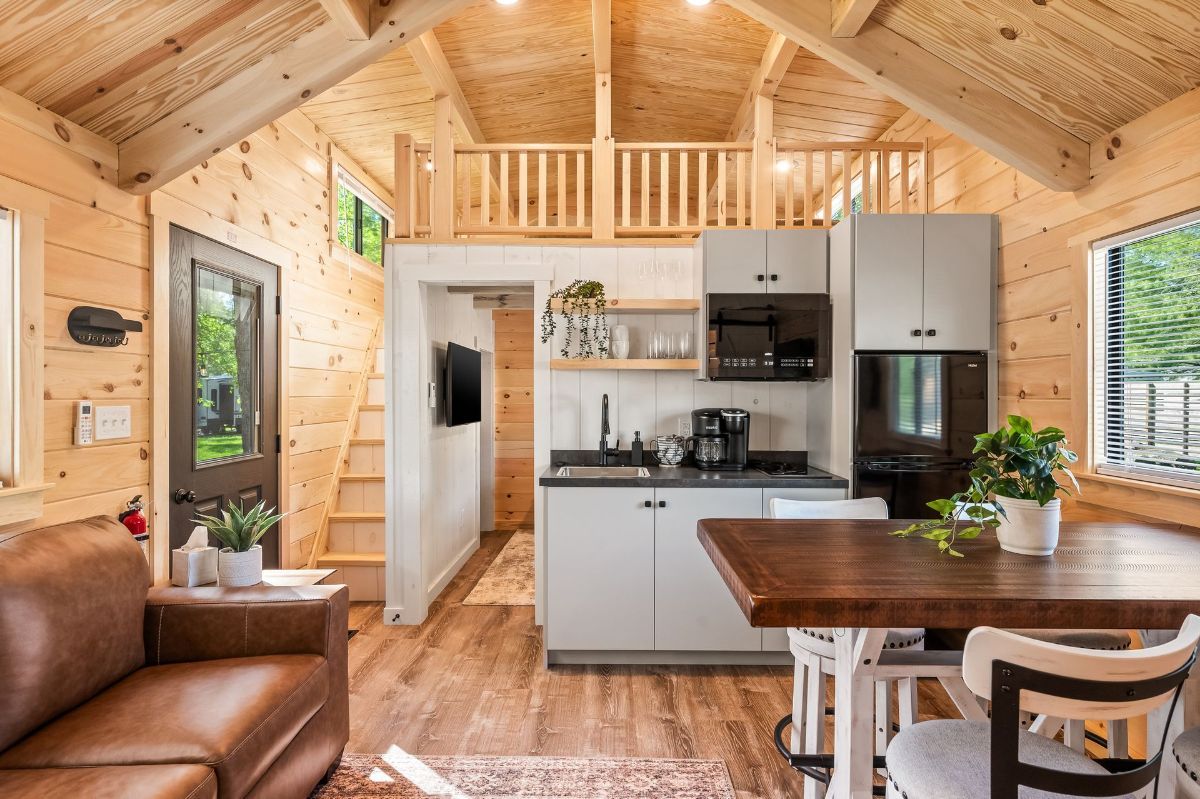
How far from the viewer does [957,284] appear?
118 inches

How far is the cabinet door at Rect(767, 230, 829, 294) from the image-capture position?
324cm

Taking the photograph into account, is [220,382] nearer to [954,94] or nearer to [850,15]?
[850,15]

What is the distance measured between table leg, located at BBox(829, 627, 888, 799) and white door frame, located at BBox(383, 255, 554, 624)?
7.50 feet

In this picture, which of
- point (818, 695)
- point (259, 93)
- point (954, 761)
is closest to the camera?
point (954, 761)

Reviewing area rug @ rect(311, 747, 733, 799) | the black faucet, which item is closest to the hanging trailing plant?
the black faucet

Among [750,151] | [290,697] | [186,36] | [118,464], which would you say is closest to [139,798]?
[290,697]

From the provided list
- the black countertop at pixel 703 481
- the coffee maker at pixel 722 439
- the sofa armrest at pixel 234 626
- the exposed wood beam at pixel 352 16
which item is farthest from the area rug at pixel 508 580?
the exposed wood beam at pixel 352 16

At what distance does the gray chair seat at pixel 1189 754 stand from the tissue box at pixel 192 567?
285cm

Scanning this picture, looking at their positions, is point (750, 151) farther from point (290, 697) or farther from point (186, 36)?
point (290, 697)

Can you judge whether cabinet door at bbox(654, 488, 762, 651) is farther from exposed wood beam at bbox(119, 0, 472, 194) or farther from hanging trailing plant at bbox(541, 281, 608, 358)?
exposed wood beam at bbox(119, 0, 472, 194)

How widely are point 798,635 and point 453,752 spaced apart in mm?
1342

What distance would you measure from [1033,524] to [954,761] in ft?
2.35

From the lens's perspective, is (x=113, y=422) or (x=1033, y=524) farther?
(x=113, y=422)

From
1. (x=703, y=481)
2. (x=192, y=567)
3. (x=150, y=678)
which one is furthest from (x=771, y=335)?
(x=150, y=678)
